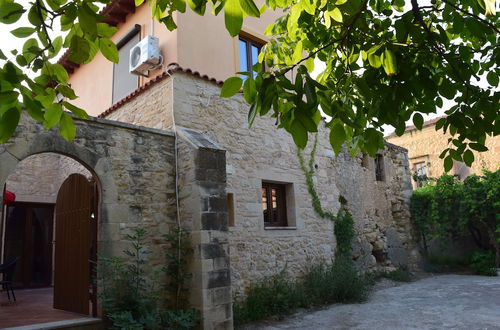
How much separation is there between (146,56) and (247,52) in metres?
2.07

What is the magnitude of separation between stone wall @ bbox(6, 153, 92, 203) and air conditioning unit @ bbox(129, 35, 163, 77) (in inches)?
119

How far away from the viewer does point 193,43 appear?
6.78m

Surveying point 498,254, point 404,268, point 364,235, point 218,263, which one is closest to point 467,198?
point 498,254

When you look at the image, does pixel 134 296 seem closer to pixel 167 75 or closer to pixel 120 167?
pixel 120 167

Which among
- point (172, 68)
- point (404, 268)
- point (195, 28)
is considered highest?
point (195, 28)

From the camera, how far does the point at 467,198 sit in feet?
34.8

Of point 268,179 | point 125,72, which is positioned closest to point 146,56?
point 125,72

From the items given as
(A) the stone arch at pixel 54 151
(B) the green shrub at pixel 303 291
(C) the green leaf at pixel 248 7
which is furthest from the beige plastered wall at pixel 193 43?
(C) the green leaf at pixel 248 7

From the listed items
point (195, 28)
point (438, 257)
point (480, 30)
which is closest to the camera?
point (480, 30)

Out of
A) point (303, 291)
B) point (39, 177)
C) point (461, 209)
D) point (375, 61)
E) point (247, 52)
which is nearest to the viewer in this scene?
point (375, 61)

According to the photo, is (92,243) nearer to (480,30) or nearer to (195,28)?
(195,28)

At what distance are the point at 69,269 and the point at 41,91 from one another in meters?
4.46

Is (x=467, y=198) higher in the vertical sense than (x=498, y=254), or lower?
higher

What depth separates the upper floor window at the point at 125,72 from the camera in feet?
24.8
